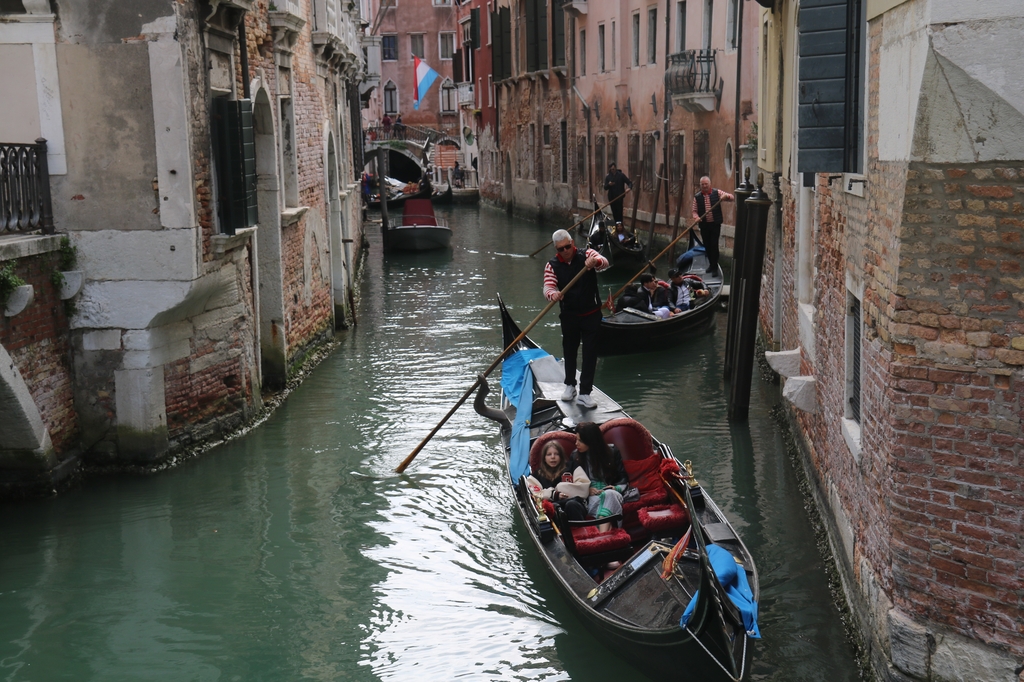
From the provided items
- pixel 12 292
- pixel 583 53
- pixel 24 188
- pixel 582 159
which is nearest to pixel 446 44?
pixel 583 53

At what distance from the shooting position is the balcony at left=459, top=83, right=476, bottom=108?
3366 centimetres

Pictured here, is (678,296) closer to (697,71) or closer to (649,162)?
(697,71)

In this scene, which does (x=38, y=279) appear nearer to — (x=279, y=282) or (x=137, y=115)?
(x=137, y=115)

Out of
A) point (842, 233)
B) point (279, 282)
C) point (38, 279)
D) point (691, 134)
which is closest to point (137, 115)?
point (38, 279)

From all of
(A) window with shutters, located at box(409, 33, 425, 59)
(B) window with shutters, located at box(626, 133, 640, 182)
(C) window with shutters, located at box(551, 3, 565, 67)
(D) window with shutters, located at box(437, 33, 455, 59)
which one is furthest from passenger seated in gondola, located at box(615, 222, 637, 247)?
(A) window with shutters, located at box(409, 33, 425, 59)

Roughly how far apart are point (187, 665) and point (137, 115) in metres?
3.13

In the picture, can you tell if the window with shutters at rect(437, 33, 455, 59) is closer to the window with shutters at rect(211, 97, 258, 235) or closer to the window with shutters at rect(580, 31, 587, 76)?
the window with shutters at rect(580, 31, 587, 76)

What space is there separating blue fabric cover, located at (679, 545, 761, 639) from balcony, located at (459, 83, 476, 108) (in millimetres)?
30580

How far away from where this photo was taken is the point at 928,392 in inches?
133

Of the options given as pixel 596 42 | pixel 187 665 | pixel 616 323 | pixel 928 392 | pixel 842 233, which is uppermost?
pixel 596 42

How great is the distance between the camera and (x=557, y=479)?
5461 millimetres

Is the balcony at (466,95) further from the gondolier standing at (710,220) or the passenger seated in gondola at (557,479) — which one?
the passenger seated in gondola at (557,479)

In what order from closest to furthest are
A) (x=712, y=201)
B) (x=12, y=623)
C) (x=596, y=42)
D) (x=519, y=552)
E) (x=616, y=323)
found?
(x=12, y=623) < (x=519, y=552) < (x=616, y=323) < (x=712, y=201) < (x=596, y=42)

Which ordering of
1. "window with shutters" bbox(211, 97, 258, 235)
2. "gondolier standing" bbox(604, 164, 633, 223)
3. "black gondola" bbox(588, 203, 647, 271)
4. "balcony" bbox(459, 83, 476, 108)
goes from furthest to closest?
"balcony" bbox(459, 83, 476, 108) < "gondolier standing" bbox(604, 164, 633, 223) < "black gondola" bbox(588, 203, 647, 271) < "window with shutters" bbox(211, 97, 258, 235)
